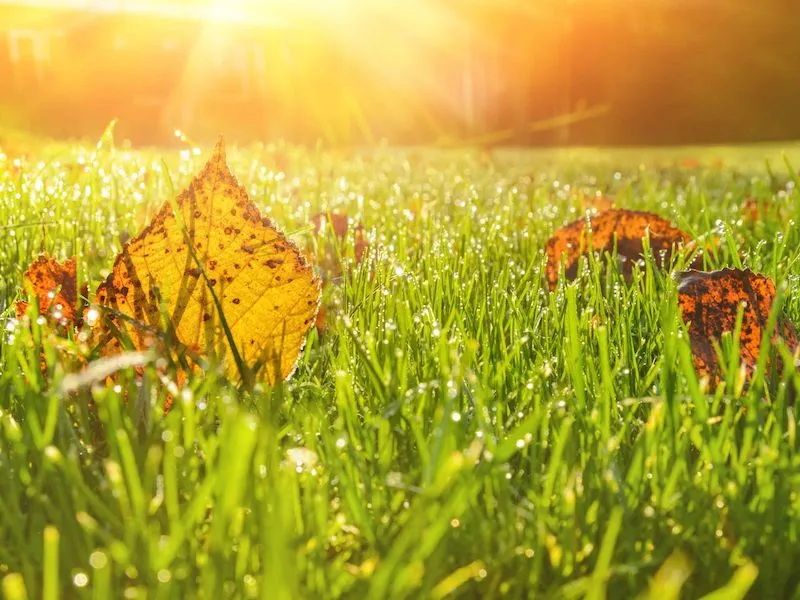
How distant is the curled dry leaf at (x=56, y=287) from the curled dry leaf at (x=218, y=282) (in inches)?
6.0

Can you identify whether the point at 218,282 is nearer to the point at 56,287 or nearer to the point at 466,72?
the point at 56,287

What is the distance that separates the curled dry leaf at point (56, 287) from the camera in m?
1.31

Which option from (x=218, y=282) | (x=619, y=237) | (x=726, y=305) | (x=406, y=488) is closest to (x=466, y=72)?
(x=619, y=237)

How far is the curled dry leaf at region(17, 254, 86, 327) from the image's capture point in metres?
1.31

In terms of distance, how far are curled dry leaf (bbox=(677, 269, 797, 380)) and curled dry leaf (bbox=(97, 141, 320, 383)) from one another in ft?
1.80

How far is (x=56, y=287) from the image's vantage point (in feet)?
4.35

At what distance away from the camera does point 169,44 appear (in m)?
19.9

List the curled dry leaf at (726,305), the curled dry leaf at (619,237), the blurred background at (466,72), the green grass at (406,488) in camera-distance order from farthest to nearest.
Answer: the blurred background at (466,72), the curled dry leaf at (619,237), the curled dry leaf at (726,305), the green grass at (406,488)

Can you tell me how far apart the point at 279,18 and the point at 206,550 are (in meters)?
21.5

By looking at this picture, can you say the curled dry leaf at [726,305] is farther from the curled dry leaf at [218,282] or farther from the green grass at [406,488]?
the curled dry leaf at [218,282]

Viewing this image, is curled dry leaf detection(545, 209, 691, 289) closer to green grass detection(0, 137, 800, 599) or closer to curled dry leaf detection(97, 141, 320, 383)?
green grass detection(0, 137, 800, 599)

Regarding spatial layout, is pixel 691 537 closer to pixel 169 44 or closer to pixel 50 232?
pixel 50 232

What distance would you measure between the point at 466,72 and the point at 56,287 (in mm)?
20832

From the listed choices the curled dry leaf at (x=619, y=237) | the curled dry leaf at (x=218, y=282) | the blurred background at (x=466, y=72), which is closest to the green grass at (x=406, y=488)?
the curled dry leaf at (x=218, y=282)
